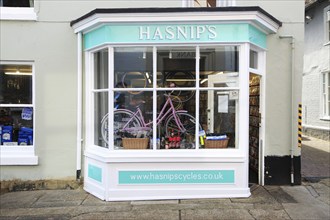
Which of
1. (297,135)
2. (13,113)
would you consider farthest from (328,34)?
(13,113)

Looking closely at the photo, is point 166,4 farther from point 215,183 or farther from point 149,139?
point 215,183

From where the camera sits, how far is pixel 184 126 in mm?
6625

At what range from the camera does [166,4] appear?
6.99m

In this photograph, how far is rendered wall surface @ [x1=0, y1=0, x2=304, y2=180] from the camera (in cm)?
700

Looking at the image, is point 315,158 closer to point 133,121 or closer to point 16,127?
point 133,121

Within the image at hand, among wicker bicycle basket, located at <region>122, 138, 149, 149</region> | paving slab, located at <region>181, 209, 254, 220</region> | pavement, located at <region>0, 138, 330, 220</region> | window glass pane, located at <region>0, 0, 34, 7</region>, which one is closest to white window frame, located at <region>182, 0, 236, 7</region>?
wicker bicycle basket, located at <region>122, 138, 149, 149</region>

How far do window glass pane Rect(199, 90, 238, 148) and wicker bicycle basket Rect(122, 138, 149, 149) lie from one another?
1.13 metres

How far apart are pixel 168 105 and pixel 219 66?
125cm

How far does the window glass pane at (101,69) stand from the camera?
671 cm

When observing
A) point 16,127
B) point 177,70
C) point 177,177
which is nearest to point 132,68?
point 177,70

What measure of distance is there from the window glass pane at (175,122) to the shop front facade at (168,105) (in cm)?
2

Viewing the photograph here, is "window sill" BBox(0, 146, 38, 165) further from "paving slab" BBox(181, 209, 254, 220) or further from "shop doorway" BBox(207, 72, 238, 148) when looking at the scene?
"shop doorway" BBox(207, 72, 238, 148)

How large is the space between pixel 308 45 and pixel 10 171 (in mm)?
13071

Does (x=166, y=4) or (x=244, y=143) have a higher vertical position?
(x=166, y=4)
